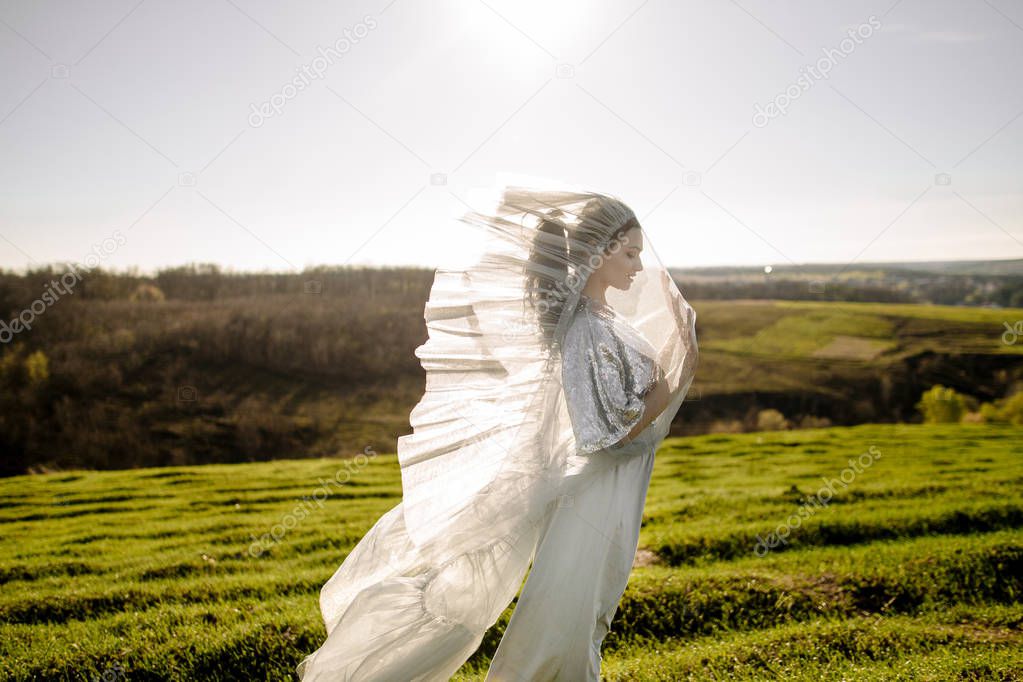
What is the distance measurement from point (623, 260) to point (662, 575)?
3.73m

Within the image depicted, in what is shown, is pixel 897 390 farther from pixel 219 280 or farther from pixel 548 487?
pixel 548 487

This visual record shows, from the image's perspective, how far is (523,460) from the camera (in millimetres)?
3398

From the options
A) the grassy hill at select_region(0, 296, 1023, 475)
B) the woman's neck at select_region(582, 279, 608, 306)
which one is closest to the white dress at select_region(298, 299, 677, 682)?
the woman's neck at select_region(582, 279, 608, 306)

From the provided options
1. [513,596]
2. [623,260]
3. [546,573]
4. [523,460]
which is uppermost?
[623,260]

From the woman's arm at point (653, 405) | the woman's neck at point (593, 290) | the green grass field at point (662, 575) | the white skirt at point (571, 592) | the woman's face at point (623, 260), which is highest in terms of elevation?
the woman's face at point (623, 260)

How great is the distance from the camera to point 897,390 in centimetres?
2370

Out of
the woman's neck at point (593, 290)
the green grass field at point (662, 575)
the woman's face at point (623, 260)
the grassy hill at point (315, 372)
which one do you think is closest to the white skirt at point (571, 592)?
the woman's neck at point (593, 290)

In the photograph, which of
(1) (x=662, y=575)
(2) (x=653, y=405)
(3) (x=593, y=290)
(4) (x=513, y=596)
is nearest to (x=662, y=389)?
(2) (x=653, y=405)

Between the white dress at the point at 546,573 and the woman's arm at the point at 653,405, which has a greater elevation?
the woman's arm at the point at 653,405

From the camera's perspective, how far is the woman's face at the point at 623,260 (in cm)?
356

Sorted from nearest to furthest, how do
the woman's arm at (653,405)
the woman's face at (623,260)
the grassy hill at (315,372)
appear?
1. the woman's arm at (653,405)
2. the woman's face at (623,260)
3. the grassy hill at (315,372)

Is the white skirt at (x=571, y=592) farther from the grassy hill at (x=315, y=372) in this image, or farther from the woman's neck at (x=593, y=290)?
the grassy hill at (x=315, y=372)

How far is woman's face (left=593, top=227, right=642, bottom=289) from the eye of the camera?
140 inches

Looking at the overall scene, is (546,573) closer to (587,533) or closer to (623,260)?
(587,533)
